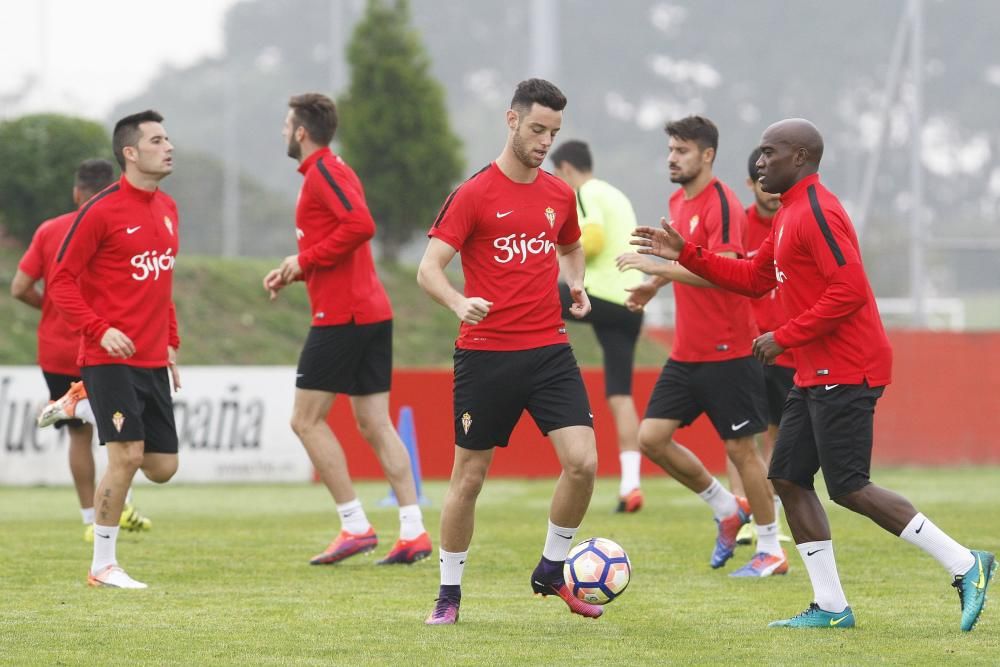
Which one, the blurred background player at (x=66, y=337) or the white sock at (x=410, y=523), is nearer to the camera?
the white sock at (x=410, y=523)

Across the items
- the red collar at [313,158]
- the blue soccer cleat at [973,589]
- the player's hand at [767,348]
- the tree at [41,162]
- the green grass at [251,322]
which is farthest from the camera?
the green grass at [251,322]

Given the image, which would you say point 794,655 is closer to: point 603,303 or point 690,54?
point 603,303

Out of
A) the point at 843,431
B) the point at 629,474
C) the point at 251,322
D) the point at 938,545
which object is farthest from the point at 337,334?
the point at 251,322

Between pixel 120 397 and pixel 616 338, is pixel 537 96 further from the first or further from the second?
pixel 616 338

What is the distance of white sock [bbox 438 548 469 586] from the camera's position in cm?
664

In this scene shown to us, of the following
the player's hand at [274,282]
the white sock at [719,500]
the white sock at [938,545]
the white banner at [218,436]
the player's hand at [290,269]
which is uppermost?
the player's hand at [290,269]

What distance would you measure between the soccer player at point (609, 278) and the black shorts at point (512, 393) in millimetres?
4711

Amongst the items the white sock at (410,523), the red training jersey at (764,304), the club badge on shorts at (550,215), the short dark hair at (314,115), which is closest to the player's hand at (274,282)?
the short dark hair at (314,115)

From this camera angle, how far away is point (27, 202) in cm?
1969

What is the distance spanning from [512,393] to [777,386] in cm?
399

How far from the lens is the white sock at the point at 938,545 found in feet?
20.7

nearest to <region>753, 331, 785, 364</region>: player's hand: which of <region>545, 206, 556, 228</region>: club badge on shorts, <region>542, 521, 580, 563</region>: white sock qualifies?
<region>545, 206, 556, 228</region>: club badge on shorts

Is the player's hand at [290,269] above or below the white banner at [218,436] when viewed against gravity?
above

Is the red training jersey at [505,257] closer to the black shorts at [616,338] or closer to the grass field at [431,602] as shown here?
the grass field at [431,602]
